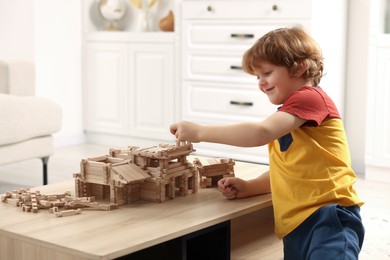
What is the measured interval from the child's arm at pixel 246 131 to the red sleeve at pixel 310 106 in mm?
18

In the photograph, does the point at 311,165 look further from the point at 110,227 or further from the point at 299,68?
the point at 110,227

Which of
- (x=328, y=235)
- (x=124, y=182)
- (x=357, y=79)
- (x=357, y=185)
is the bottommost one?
(x=357, y=185)

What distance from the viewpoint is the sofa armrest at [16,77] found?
3.30m

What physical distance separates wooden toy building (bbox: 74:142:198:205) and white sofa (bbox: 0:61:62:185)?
123 cm

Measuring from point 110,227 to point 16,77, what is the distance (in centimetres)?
193

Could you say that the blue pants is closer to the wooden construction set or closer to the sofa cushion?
the wooden construction set

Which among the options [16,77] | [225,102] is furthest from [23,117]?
[225,102]

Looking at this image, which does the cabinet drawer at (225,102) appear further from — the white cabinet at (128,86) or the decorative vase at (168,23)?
the decorative vase at (168,23)

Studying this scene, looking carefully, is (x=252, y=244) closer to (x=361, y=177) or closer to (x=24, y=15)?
(x=361, y=177)

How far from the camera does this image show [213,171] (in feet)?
6.66

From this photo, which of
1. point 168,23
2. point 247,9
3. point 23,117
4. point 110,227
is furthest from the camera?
point 168,23

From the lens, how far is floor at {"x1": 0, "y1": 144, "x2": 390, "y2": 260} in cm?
241

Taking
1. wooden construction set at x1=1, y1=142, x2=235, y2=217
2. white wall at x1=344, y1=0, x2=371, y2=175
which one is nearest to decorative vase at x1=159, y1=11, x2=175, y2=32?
white wall at x1=344, y1=0, x2=371, y2=175

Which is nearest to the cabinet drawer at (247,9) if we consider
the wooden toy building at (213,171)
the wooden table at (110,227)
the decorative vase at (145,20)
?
the decorative vase at (145,20)
